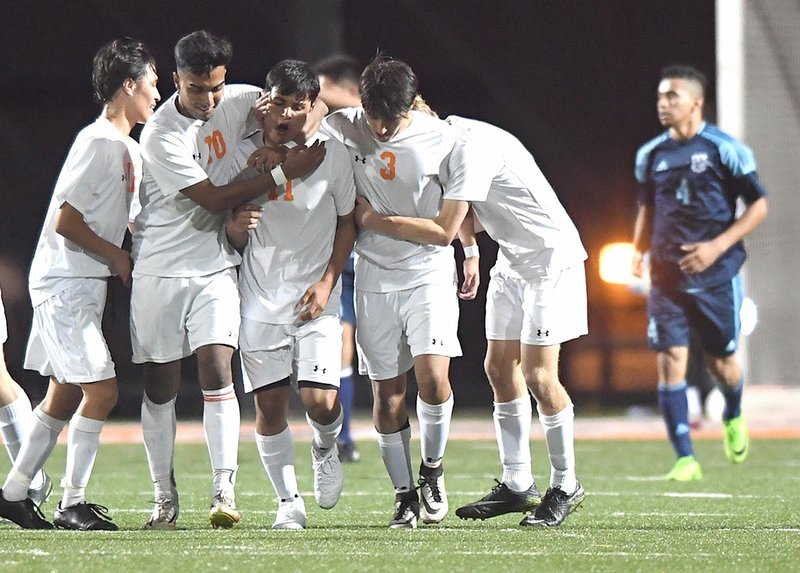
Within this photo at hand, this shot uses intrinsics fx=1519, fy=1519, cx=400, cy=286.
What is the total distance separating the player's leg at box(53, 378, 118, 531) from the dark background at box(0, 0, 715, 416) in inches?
416

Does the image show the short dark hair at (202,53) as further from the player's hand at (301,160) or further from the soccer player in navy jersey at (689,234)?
the soccer player in navy jersey at (689,234)

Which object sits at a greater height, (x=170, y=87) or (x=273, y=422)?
(x=170, y=87)

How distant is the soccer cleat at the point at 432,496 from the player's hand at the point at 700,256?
2.81 metres

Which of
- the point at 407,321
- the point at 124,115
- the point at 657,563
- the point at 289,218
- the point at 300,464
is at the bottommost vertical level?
the point at 300,464

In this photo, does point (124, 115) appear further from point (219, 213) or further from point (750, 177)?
point (750, 177)

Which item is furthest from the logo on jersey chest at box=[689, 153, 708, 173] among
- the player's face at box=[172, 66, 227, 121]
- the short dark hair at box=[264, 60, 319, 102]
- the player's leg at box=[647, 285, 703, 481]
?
the player's face at box=[172, 66, 227, 121]

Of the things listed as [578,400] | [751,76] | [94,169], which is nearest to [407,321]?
[94,169]

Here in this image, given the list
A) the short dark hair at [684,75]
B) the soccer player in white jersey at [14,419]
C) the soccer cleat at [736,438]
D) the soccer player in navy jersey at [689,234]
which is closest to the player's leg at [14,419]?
the soccer player in white jersey at [14,419]

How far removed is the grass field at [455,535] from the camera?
4.53 m

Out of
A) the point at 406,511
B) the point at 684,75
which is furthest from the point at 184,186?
the point at 684,75

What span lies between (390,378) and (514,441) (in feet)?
1.99

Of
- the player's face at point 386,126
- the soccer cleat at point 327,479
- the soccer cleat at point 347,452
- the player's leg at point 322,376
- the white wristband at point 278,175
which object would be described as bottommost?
the soccer cleat at point 347,452

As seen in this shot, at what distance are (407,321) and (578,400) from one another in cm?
1053

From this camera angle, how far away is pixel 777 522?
5.78 m
